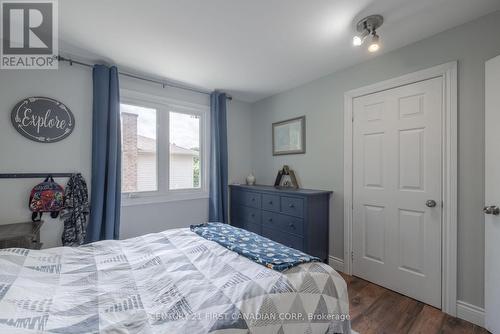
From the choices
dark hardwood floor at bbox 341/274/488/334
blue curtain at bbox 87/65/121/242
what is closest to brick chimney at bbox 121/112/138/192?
blue curtain at bbox 87/65/121/242

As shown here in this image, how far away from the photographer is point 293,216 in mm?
2594

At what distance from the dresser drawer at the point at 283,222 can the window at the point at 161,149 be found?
3.34ft

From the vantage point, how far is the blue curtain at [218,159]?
329cm

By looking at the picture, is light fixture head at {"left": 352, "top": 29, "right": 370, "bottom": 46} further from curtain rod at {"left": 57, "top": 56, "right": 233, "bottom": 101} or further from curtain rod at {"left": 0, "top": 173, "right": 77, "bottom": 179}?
curtain rod at {"left": 0, "top": 173, "right": 77, "bottom": 179}

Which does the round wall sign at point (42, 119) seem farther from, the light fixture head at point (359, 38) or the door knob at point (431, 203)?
the door knob at point (431, 203)

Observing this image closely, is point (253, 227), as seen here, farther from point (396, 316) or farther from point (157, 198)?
point (396, 316)

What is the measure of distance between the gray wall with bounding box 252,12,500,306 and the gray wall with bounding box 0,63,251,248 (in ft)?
6.25

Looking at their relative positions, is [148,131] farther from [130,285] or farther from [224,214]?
[130,285]

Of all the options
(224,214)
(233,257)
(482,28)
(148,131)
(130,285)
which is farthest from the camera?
(224,214)

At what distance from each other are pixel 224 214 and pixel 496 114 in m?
2.98

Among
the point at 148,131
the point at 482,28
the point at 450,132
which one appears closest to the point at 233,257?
the point at 450,132

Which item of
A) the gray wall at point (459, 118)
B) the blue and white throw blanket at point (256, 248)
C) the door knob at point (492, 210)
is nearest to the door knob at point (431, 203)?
the gray wall at point (459, 118)

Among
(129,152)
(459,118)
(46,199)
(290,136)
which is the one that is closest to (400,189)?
(459,118)

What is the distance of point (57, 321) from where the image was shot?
80 centimetres
